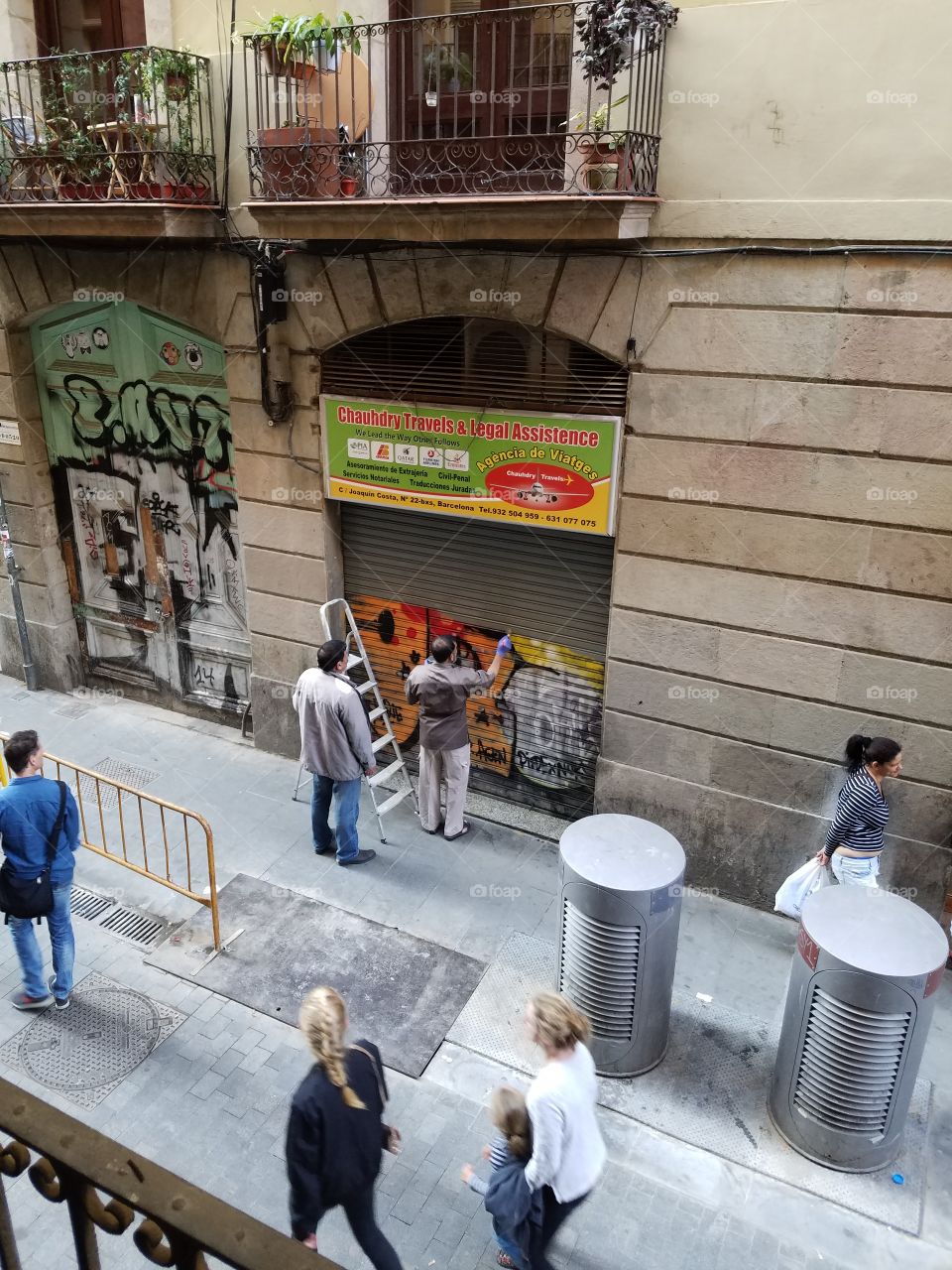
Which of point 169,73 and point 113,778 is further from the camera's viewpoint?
point 113,778

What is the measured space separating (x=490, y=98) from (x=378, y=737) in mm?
5334

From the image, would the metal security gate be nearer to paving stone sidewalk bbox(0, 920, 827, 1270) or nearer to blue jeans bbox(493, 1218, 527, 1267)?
paving stone sidewalk bbox(0, 920, 827, 1270)

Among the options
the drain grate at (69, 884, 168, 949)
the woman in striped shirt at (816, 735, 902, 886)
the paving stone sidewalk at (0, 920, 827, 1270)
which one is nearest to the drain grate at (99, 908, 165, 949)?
Result: the drain grate at (69, 884, 168, 949)

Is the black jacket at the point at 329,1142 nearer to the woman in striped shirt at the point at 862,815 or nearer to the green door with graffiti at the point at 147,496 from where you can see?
the woman in striped shirt at the point at 862,815

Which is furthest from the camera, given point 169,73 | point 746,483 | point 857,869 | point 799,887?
point 169,73

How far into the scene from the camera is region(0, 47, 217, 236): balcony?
24.5ft

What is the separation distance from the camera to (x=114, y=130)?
25.1 feet

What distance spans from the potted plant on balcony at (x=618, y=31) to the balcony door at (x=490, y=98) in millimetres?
449

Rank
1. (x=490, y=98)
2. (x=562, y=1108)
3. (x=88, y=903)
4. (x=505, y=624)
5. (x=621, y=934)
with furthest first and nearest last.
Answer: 1. (x=505, y=624)
2. (x=88, y=903)
3. (x=490, y=98)
4. (x=621, y=934)
5. (x=562, y=1108)

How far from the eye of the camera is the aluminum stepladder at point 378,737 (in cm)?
823

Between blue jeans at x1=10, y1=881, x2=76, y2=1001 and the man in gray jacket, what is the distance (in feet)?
6.63

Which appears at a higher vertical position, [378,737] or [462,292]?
[462,292]

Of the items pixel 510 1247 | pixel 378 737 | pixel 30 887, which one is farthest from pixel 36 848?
pixel 378 737

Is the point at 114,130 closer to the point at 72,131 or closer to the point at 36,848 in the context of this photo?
the point at 72,131
